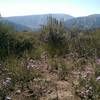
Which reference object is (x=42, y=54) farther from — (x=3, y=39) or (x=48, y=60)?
(x=3, y=39)

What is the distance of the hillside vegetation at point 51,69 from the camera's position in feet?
16.0

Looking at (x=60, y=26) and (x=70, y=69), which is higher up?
(x=60, y=26)

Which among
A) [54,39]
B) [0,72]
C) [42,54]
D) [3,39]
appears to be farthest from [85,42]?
[0,72]

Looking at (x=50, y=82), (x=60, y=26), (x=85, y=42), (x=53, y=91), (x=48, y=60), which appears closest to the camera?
(x=53, y=91)

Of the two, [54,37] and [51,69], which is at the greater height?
[54,37]

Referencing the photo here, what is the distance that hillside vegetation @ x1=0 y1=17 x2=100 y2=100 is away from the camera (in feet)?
16.0

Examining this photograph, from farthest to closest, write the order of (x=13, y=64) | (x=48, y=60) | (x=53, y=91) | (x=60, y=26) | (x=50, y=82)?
1. (x=60, y=26)
2. (x=48, y=60)
3. (x=13, y=64)
4. (x=50, y=82)
5. (x=53, y=91)

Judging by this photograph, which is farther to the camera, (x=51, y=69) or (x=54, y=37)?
(x=54, y=37)

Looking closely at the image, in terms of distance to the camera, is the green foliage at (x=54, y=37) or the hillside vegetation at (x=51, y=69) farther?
the green foliage at (x=54, y=37)

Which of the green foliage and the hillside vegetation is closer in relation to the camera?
the hillside vegetation

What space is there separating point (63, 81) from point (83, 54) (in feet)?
9.11

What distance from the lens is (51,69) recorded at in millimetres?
6789

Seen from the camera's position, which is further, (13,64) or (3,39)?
(3,39)

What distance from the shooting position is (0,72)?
562 cm
